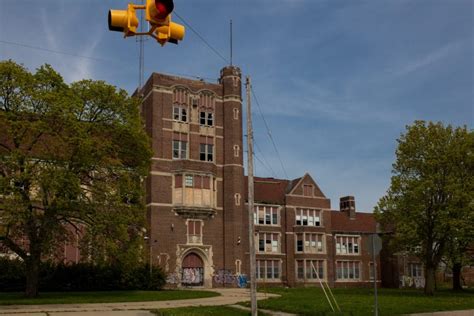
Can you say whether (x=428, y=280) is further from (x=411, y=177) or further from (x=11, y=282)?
(x=11, y=282)

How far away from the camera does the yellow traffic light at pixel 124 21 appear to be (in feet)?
25.0

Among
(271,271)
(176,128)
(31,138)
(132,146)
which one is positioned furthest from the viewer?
(271,271)

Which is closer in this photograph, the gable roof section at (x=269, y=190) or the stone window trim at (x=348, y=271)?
the gable roof section at (x=269, y=190)

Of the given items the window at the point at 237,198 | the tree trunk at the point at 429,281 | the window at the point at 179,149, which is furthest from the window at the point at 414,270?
the window at the point at 179,149

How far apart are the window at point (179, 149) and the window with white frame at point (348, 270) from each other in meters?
26.4

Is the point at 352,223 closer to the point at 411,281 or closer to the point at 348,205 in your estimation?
the point at 348,205

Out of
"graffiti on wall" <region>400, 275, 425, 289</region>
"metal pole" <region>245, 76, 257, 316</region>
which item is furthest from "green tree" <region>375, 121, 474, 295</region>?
"graffiti on wall" <region>400, 275, 425, 289</region>

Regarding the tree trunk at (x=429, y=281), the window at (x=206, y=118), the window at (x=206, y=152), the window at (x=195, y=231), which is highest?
the window at (x=206, y=118)

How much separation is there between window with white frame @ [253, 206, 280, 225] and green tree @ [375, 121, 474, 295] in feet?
73.9

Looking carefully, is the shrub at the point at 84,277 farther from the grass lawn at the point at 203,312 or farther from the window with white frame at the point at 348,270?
the window with white frame at the point at 348,270

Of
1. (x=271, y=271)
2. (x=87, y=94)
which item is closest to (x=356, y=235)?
(x=271, y=271)

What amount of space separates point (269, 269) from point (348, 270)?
12.7m

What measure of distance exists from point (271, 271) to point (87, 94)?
37555 mm

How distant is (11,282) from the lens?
142 ft
